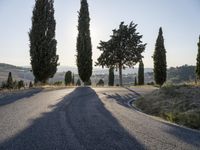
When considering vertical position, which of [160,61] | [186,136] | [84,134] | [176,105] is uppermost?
[160,61]

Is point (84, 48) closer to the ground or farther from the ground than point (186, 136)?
farther from the ground

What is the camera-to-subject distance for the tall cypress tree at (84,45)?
154 feet

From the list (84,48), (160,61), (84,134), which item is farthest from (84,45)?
(84,134)

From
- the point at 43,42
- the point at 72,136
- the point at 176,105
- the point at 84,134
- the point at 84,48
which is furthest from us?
the point at 84,48

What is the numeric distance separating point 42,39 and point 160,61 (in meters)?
31.8

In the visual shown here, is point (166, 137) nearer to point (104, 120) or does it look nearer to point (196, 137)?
point (196, 137)

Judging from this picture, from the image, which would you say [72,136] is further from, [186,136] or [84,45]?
[84,45]

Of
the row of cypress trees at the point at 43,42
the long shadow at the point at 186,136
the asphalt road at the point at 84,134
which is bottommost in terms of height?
the long shadow at the point at 186,136

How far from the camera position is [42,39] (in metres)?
32.6

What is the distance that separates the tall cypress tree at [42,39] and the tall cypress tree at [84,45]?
13393mm

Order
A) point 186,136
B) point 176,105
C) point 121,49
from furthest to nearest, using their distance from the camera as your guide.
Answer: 1. point 121,49
2. point 176,105
3. point 186,136

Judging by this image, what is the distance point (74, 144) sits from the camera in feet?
22.2

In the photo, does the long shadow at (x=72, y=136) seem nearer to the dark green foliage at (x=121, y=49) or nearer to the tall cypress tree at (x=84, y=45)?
the tall cypress tree at (x=84, y=45)

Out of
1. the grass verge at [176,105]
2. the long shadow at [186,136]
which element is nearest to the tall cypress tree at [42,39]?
the grass verge at [176,105]
